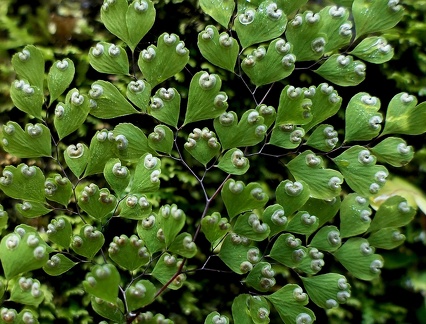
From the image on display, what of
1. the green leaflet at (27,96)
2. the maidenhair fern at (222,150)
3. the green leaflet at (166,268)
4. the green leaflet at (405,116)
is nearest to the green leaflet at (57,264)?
the maidenhair fern at (222,150)

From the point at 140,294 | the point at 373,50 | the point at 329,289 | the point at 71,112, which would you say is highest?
the point at 373,50

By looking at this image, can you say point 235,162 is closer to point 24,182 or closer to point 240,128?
point 240,128

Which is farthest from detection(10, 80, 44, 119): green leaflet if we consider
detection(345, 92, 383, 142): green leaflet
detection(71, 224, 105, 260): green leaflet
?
detection(345, 92, 383, 142): green leaflet

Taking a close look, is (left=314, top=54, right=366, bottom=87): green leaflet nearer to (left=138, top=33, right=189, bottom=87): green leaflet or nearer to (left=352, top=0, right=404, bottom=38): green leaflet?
(left=352, top=0, right=404, bottom=38): green leaflet

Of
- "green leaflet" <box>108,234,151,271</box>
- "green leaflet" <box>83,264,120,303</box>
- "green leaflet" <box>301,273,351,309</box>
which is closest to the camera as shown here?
"green leaflet" <box>83,264,120,303</box>

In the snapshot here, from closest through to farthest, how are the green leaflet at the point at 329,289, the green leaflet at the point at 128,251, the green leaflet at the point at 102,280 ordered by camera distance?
the green leaflet at the point at 102,280
the green leaflet at the point at 128,251
the green leaflet at the point at 329,289

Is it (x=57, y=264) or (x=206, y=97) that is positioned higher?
(x=206, y=97)

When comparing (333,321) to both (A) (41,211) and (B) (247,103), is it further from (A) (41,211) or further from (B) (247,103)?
(A) (41,211)

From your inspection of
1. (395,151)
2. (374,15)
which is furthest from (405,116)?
(374,15)

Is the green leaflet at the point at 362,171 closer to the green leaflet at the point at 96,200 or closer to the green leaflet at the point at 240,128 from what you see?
the green leaflet at the point at 240,128

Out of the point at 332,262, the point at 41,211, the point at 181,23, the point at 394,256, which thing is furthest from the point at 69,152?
the point at 394,256

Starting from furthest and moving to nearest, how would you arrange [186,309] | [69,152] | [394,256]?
1. [394,256]
2. [186,309]
3. [69,152]
